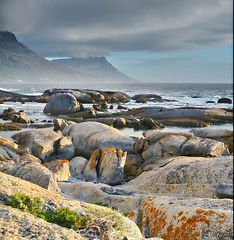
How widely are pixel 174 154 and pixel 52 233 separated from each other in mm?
11264

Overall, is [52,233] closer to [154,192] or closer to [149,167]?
[154,192]

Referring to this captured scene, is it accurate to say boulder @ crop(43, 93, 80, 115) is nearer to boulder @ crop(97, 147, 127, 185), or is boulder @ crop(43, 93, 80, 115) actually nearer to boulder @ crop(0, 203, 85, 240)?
boulder @ crop(97, 147, 127, 185)

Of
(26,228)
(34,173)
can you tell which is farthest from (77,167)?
(26,228)

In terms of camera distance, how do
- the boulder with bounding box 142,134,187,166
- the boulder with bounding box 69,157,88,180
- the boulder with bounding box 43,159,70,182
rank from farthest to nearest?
the boulder with bounding box 142,134,187,166 → the boulder with bounding box 69,157,88,180 → the boulder with bounding box 43,159,70,182

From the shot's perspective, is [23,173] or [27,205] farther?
[23,173]

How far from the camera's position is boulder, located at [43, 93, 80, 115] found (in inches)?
1494

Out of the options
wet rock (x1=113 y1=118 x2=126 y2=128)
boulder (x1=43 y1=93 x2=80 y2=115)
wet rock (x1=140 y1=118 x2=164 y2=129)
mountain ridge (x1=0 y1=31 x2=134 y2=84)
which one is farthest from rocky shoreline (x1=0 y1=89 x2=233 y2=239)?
boulder (x1=43 y1=93 x2=80 y2=115)

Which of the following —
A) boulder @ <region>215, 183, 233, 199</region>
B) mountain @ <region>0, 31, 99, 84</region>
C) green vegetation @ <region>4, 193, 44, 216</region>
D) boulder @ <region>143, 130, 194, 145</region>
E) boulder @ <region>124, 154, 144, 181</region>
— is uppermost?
mountain @ <region>0, 31, 99, 84</region>

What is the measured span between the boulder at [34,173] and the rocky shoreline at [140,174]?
3 centimetres

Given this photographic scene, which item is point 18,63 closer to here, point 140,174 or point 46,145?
point 46,145

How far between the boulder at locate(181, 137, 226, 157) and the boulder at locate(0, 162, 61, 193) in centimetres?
802

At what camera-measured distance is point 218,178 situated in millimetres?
8703

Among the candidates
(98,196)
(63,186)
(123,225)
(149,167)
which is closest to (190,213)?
(123,225)

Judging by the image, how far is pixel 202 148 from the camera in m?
13.5
